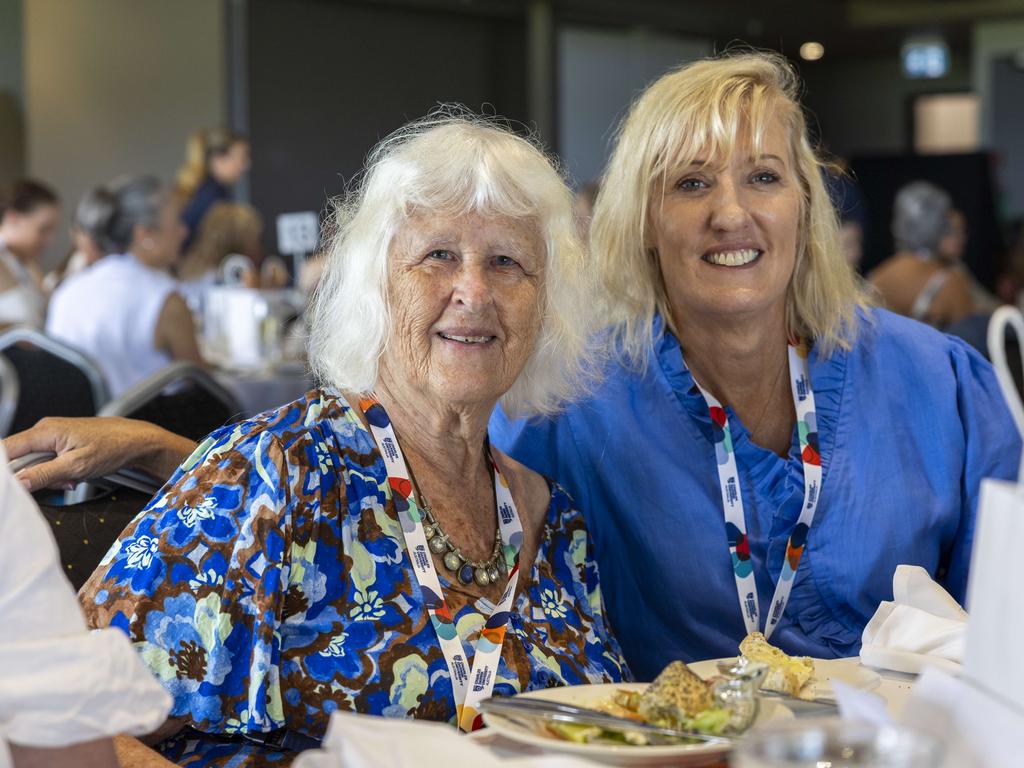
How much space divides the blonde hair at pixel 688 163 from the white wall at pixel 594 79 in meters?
10.0

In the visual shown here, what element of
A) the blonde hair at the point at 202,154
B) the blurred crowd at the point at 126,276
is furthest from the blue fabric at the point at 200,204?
the blurred crowd at the point at 126,276

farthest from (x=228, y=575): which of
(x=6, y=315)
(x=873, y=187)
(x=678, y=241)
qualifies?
(x=873, y=187)

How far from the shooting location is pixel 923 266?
732 centimetres

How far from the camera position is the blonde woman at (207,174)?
8.91 m

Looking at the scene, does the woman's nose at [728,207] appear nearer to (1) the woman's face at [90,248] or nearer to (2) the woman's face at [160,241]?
(2) the woman's face at [160,241]

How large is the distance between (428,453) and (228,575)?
0.38 metres

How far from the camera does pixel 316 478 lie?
63.7 inches

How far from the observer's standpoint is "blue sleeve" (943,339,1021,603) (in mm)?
2152

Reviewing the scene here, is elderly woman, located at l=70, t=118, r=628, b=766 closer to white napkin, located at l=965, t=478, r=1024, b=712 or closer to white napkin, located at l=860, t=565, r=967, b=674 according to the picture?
white napkin, located at l=860, t=565, r=967, b=674

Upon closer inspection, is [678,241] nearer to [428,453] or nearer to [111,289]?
[428,453]

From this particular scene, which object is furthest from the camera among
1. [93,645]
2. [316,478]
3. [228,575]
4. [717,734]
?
[316,478]

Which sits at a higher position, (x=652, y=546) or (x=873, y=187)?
(x=873, y=187)

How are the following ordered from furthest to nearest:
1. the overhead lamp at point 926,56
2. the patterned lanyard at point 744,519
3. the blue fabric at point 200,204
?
the overhead lamp at point 926,56
the blue fabric at point 200,204
the patterned lanyard at point 744,519

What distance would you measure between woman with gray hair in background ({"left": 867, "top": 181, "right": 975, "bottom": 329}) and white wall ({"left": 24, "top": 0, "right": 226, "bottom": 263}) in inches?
220
